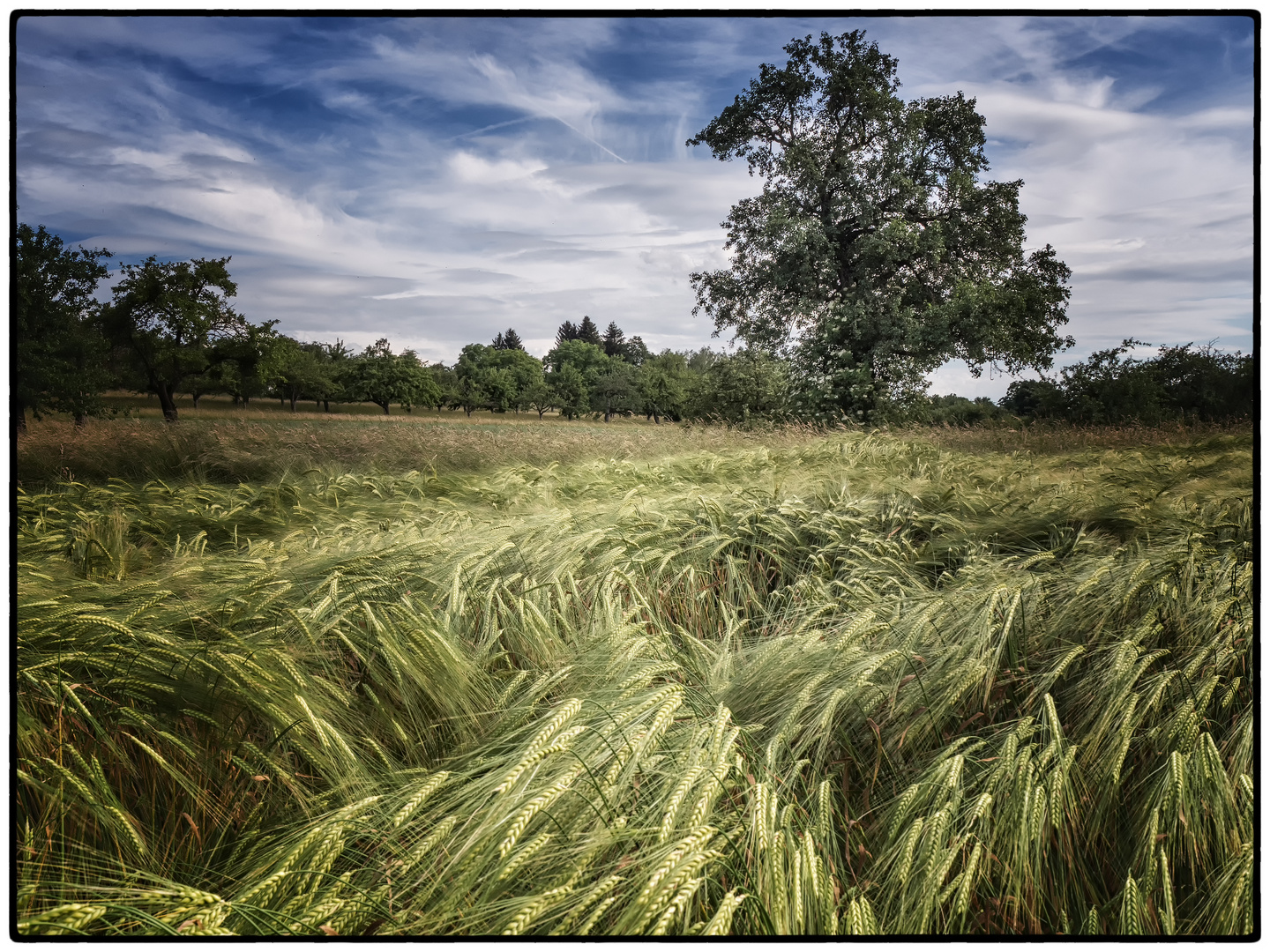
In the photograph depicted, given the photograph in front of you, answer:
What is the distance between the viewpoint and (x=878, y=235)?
13.1 m

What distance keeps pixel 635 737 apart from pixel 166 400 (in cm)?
1288

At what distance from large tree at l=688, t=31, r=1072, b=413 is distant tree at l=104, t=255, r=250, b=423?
10117mm

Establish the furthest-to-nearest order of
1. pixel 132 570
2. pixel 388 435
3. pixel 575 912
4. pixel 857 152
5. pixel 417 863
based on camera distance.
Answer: pixel 857 152 < pixel 388 435 < pixel 132 570 < pixel 417 863 < pixel 575 912

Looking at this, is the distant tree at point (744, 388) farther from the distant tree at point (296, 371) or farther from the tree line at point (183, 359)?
the distant tree at point (296, 371)

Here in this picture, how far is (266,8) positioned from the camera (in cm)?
148

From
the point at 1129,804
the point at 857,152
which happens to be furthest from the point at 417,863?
the point at 857,152

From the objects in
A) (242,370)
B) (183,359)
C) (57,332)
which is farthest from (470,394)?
(57,332)

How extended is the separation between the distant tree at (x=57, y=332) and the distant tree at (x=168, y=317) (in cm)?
227

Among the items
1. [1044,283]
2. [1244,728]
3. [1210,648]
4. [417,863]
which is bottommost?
[417,863]

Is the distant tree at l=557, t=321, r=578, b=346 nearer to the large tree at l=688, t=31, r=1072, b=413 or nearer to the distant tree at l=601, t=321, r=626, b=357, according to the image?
the distant tree at l=601, t=321, r=626, b=357

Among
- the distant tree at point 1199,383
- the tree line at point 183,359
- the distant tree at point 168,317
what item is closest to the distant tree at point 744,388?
the tree line at point 183,359

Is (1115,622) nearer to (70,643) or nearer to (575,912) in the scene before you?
(575,912)

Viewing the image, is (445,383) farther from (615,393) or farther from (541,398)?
(615,393)

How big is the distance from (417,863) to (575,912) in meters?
0.41
